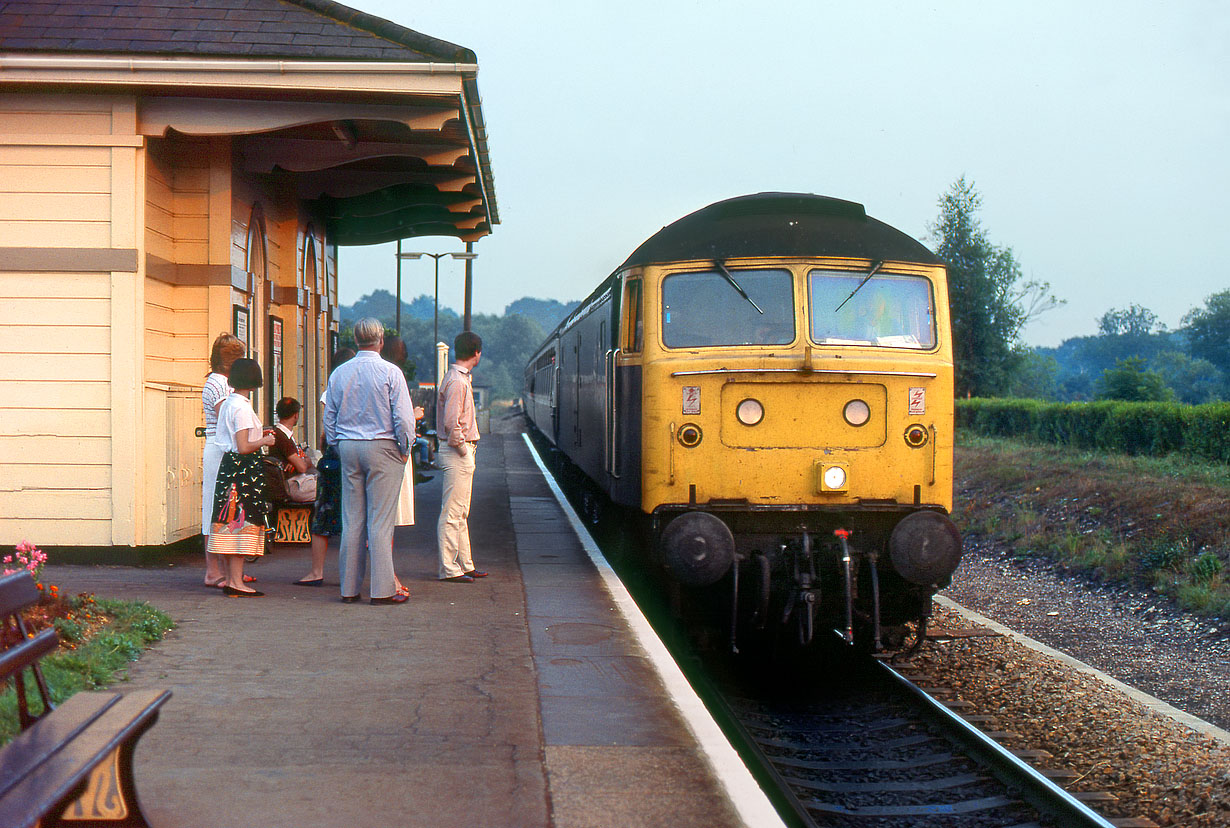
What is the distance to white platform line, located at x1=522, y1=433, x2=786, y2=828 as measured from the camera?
4094 mm

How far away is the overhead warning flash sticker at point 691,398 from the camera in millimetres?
7988

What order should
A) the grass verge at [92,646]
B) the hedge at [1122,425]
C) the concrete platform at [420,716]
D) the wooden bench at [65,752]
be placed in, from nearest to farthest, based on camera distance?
the wooden bench at [65,752] → the concrete platform at [420,716] → the grass verge at [92,646] → the hedge at [1122,425]

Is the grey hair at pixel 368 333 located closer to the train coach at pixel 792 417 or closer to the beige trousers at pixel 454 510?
the beige trousers at pixel 454 510

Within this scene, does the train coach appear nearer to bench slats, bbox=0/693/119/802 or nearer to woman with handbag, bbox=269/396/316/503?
woman with handbag, bbox=269/396/316/503

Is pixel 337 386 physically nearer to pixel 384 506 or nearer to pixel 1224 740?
pixel 384 506

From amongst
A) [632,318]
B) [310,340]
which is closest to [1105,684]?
[632,318]

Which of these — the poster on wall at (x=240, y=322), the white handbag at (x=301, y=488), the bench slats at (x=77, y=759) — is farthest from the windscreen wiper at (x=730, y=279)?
the bench slats at (x=77, y=759)

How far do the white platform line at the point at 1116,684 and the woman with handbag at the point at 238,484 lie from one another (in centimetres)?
565

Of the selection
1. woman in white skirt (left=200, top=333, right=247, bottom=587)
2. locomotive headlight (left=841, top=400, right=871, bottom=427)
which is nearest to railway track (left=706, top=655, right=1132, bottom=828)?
locomotive headlight (left=841, top=400, right=871, bottom=427)

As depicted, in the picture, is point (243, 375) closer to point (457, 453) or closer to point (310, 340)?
point (457, 453)

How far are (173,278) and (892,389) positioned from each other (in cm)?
573

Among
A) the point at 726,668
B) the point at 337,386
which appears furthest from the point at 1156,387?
the point at 337,386

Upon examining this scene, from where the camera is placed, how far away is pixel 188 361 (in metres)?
10.1

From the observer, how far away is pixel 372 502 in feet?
25.7
